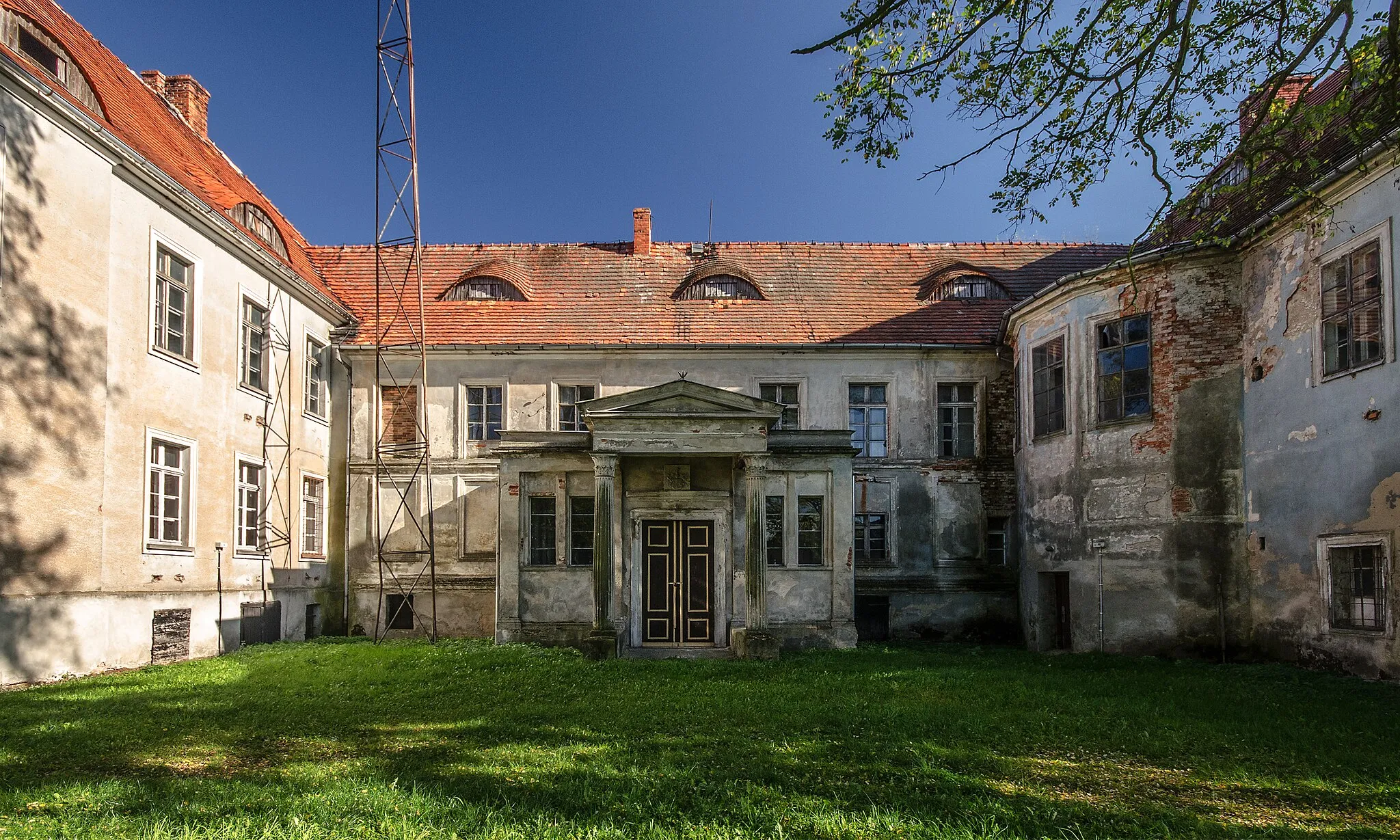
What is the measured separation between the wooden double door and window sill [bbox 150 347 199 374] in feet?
26.5

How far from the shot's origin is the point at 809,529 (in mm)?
17375

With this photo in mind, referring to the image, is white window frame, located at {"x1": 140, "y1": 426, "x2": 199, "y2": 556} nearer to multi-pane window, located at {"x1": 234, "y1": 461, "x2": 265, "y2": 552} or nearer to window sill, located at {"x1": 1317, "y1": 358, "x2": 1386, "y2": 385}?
multi-pane window, located at {"x1": 234, "y1": 461, "x2": 265, "y2": 552}

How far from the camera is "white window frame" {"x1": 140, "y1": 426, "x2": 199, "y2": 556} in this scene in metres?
13.7

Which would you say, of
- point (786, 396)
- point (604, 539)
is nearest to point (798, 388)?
point (786, 396)

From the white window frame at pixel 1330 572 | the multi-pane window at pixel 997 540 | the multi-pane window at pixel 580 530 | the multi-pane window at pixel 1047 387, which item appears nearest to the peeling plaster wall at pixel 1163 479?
the multi-pane window at pixel 1047 387

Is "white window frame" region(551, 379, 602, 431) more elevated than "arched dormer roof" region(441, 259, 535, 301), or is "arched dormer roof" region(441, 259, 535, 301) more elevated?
"arched dormer roof" region(441, 259, 535, 301)

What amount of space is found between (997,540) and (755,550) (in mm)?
7184

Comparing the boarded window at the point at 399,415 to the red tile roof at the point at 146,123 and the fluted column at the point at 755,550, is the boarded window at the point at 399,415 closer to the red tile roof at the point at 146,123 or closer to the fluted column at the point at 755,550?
the red tile roof at the point at 146,123

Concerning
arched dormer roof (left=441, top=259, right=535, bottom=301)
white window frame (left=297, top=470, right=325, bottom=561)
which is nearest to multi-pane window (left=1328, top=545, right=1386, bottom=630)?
arched dormer roof (left=441, top=259, right=535, bottom=301)

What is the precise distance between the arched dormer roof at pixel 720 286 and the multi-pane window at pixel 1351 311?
1198 cm

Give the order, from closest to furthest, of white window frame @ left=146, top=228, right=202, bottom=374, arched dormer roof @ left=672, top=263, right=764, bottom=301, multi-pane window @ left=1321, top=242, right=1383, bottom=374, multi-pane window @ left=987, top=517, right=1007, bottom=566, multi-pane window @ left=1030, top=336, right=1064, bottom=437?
multi-pane window @ left=1321, top=242, right=1383, bottom=374, white window frame @ left=146, top=228, right=202, bottom=374, multi-pane window @ left=1030, top=336, right=1064, bottom=437, multi-pane window @ left=987, top=517, right=1007, bottom=566, arched dormer roof @ left=672, top=263, right=764, bottom=301

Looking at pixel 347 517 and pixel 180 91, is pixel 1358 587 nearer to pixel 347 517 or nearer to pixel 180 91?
pixel 347 517

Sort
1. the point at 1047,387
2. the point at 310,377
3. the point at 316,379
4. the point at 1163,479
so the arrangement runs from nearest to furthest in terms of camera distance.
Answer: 1. the point at 1163,479
2. the point at 1047,387
3. the point at 310,377
4. the point at 316,379

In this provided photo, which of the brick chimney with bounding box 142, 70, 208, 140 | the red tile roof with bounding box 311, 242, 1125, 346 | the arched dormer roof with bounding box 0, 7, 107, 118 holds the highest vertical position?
the brick chimney with bounding box 142, 70, 208, 140
